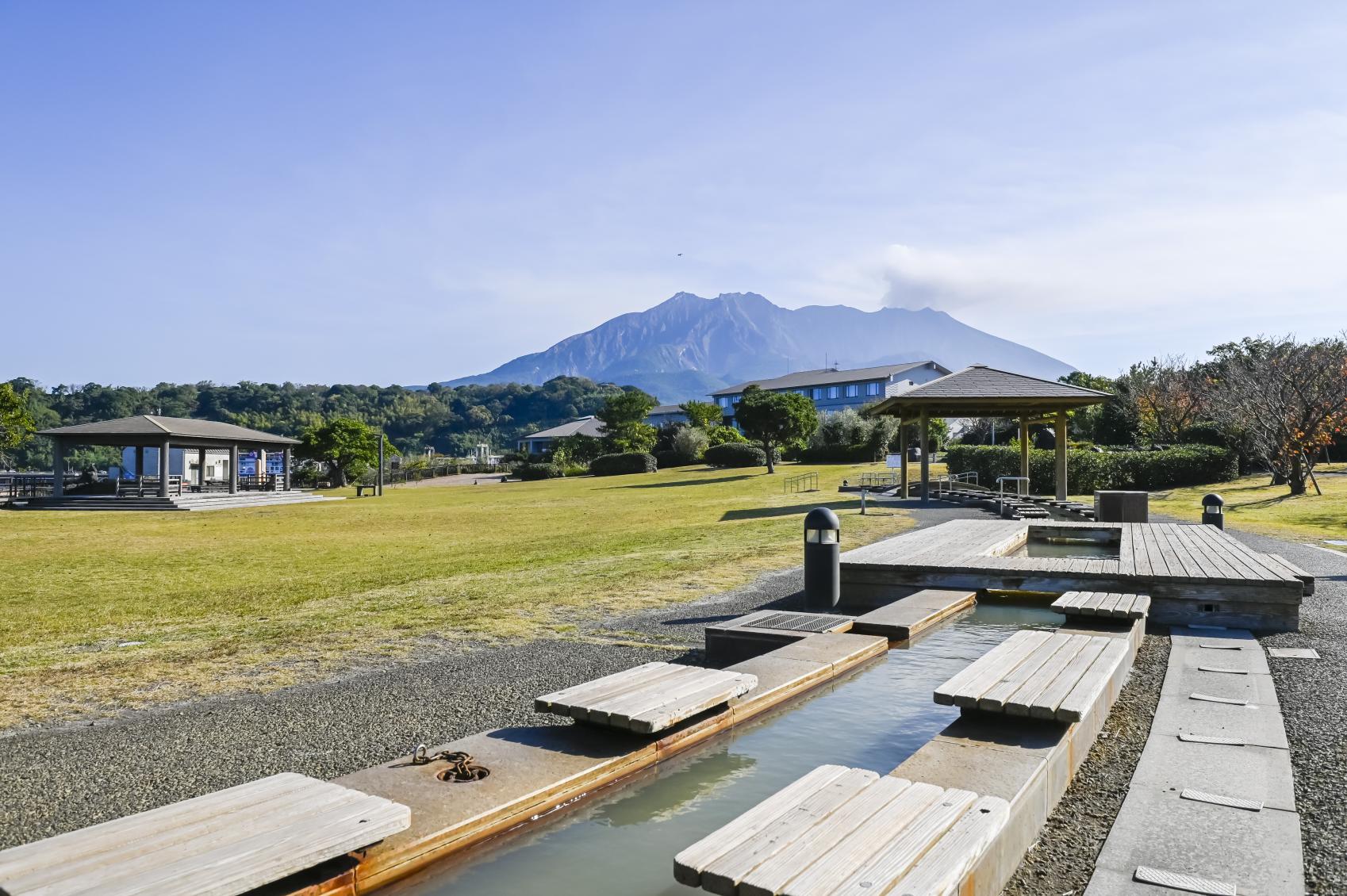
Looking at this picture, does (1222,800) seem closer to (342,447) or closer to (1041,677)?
(1041,677)

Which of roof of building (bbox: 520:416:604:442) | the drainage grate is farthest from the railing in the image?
roof of building (bbox: 520:416:604:442)

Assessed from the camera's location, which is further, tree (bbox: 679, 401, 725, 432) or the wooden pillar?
tree (bbox: 679, 401, 725, 432)

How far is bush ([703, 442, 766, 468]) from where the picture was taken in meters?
49.3

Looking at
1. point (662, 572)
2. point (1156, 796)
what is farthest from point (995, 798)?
point (662, 572)

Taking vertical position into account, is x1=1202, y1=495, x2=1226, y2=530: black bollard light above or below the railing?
above

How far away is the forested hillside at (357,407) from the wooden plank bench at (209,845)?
67628 millimetres

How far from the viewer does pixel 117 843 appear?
2.41 m

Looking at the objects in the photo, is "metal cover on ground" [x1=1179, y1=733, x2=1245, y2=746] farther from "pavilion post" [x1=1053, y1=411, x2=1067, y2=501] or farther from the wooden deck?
"pavilion post" [x1=1053, y1=411, x2=1067, y2=501]

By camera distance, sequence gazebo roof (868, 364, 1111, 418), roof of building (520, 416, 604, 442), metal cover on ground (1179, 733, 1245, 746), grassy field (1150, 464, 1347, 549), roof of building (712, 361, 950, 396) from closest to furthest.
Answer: metal cover on ground (1179, 733, 1245, 746)
grassy field (1150, 464, 1347, 549)
gazebo roof (868, 364, 1111, 418)
roof of building (712, 361, 950, 396)
roof of building (520, 416, 604, 442)

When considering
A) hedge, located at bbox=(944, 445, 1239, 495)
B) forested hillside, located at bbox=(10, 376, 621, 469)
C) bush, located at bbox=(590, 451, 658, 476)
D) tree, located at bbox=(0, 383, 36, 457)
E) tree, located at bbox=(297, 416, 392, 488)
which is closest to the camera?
hedge, located at bbox=(944, 445, 1239, 495)

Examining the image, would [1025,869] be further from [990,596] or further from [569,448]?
[569,448]

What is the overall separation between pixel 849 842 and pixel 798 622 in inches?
157

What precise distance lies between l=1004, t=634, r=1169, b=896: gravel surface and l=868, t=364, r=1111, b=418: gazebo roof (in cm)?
1626

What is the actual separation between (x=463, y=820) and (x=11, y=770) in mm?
2608
